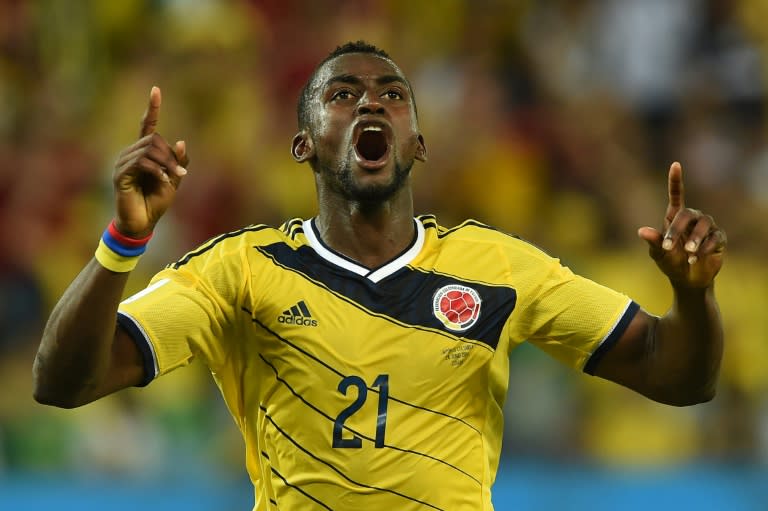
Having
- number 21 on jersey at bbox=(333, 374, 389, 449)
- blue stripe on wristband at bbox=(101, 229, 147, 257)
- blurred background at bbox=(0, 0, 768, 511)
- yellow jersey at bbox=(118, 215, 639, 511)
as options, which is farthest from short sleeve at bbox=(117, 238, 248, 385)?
blurred background at bbox=(0, 0, 768, 511)

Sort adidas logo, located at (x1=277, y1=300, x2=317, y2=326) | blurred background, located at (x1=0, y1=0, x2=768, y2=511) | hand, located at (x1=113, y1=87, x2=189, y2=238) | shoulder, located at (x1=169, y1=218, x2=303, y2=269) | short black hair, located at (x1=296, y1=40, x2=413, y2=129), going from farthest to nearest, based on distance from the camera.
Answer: blurred background, located at (x1=0, y1=0, x2=768, y2=511), short black hair, located at (x1=296, y1=40, x2=413, y2=129), shoulder, located at (x1=169, y1=218, x2=303, y2=269), adidas logo, located at (x1=277, y1=300, x2=317, y2=326), hand, located at (x1=113, y1=87, x2=189, y2=238)

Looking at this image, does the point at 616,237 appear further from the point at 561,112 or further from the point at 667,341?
the point at 667,341

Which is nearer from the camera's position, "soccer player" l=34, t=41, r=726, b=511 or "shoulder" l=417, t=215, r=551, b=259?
"soccer player" l=34, t=41, r=726, b=511

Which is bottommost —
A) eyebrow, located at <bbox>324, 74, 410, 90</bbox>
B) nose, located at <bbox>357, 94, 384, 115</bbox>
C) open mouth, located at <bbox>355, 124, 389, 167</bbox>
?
open mouth, located at <bbox>355, 124, 389, 167</bbox>

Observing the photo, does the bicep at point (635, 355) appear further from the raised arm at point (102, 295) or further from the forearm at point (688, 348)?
the raised arm at point (102, 295)

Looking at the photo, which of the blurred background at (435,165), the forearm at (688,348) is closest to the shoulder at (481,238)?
the forearm at (688,348)

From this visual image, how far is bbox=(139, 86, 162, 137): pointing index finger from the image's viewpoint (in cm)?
329

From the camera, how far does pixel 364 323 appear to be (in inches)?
145

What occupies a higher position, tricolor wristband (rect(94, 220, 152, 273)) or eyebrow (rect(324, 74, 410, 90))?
eyebrow (rect(324, 74, 410, 90))

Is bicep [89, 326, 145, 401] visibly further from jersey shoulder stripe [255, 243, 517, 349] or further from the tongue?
the tongue

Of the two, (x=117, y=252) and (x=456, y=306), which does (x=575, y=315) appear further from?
(x=117, y=252)

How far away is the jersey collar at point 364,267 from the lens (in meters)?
3.84

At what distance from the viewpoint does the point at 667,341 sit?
3.72 meters

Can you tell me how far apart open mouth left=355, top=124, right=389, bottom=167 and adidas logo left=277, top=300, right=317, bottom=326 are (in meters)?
0.50
